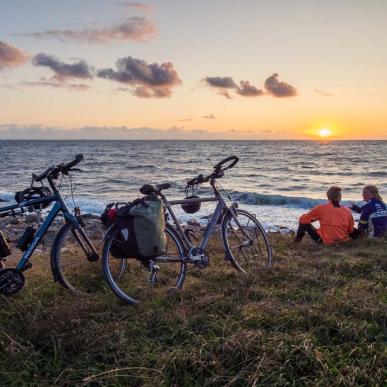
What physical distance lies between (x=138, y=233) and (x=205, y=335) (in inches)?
55.4

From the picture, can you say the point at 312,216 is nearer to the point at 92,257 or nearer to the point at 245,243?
the point at 245,243

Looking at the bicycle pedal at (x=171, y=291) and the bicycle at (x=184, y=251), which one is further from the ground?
the bicycle at (x=184, y=251)

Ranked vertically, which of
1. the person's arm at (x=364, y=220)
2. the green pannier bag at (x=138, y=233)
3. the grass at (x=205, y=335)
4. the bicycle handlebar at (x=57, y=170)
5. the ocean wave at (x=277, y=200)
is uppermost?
the bicycle handlebar at (x=57, y=170)

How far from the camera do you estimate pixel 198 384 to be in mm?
3373

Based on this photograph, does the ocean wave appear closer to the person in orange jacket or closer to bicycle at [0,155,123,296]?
the person in orange jacket

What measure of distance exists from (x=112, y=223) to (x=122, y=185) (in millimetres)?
27630

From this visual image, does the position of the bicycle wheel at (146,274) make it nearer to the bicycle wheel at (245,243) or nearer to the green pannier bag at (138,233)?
the green pannier bag at (138,233)

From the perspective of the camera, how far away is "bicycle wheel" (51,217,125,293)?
5.12 m

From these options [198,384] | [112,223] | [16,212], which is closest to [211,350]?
[198,384]

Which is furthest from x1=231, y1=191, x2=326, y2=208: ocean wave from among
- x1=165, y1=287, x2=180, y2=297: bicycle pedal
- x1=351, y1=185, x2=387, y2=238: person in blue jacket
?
x1=165, y1=287, x2=180, y2=297: bicycle pedal

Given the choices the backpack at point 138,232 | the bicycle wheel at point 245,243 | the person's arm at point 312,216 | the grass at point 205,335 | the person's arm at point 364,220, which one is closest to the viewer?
the grass at point 205,335

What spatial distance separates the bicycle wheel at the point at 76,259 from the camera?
16.8 ft

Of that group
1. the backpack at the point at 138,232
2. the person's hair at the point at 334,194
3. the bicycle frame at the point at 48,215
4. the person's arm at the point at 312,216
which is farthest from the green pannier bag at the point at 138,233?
the person's hair at the point at 334,194

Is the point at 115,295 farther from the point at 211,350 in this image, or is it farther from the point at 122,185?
the point at 122,185
